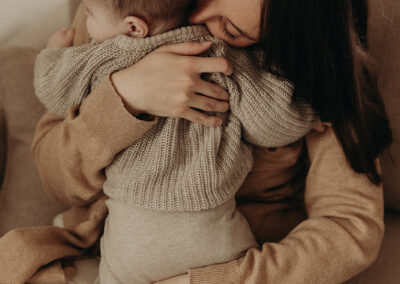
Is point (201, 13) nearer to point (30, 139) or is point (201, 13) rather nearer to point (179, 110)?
point (179, 110)

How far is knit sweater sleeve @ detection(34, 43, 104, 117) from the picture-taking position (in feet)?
2.82

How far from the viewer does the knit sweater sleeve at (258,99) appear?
849 mm

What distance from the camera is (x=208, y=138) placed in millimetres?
857

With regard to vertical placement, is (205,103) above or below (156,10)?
below

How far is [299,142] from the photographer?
1048 millimetres

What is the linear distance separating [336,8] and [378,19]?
0.34 meters

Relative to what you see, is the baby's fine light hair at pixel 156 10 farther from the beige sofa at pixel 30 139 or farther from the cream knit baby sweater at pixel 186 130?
the beige sofa at pixel 30 139

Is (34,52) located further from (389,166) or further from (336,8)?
(389,166)

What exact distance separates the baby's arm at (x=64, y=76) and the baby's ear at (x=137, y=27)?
0.31 ft

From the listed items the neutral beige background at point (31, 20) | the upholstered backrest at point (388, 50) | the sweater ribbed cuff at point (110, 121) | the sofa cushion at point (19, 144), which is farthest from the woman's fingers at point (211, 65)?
the neutral beige background at point (31, 20)

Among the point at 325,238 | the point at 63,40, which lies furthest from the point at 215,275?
the point at 63,40

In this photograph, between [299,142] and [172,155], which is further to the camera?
[299,142]

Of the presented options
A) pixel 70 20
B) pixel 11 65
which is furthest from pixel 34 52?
pixel 70 20

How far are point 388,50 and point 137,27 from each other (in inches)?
25.3
